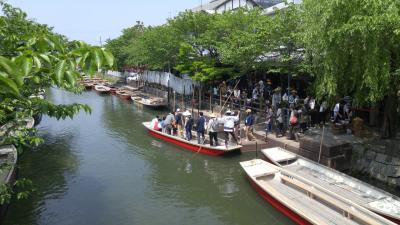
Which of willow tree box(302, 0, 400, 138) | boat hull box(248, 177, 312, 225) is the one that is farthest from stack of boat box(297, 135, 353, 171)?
boat hull box(248, 177, 312, 225)

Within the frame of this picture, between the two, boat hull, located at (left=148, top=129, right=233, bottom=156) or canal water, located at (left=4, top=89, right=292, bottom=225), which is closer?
canal water, located at (left=4, top=89, right=292, bottom=225)

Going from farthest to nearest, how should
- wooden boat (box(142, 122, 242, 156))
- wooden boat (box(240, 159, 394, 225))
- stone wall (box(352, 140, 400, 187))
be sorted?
wooden boat (box(142, 122, 242, 156))
stone wall (box(352, 140, 400, 187))
wooden boat (box(240, 159, 394, 225))

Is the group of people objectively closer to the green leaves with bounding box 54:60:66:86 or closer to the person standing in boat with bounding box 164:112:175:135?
the person standing in boat with bounding box 164:112:175:135

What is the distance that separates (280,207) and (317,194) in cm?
114

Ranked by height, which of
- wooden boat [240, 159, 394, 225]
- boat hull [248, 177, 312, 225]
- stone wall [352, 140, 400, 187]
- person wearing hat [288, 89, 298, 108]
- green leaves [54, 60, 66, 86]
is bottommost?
boat hull [248, 177, 312, 225]

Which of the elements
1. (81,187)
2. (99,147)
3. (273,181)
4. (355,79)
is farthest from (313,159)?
(99,147)

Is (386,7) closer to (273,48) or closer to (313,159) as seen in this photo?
(313,159)

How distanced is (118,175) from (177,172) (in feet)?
7.88

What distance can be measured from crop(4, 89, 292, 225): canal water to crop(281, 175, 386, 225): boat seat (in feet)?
3.48

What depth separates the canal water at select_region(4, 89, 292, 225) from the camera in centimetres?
1164

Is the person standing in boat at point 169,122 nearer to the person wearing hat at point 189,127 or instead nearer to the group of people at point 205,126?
the group of people at point 205,126

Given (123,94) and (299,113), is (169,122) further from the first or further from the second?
(123,94)

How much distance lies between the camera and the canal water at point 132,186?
1164 cm

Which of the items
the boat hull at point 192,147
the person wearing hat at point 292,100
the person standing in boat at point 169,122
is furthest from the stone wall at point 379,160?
the person standing in boat at point 169,122
